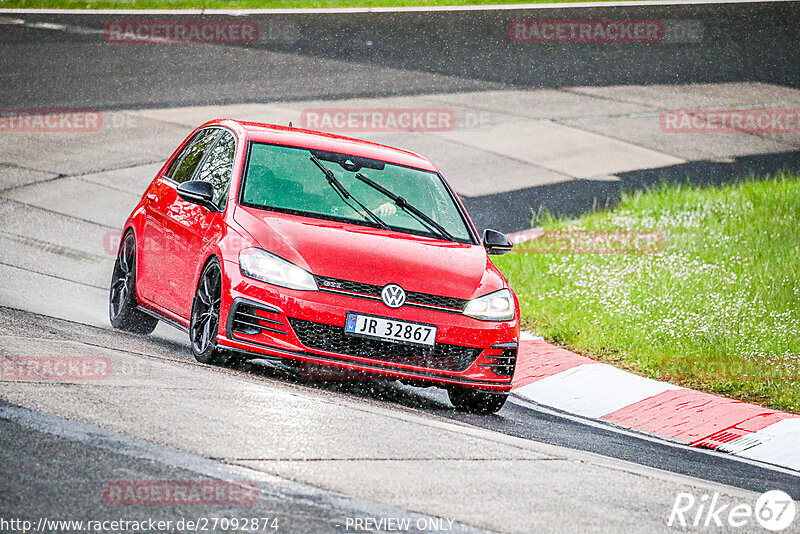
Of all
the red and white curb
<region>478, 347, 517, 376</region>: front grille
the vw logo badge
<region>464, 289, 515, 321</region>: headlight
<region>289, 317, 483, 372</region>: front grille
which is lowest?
the red and white curb

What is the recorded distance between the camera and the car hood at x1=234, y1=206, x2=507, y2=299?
7707mm

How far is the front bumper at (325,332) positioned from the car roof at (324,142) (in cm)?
154

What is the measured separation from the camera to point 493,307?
26.5ft

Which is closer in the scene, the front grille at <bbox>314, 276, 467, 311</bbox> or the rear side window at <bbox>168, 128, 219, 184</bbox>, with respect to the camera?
the front grille at <bbox>314, 276, 467, 311</bbox>

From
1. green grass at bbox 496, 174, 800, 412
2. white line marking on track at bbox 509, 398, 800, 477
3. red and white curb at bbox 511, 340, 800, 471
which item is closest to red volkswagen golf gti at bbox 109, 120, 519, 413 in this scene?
white line marking on track at bbox 509, 398, 800, 477

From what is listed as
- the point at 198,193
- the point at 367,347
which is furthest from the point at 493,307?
the point at 198,193

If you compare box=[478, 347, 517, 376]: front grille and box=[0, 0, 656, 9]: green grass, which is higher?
box=[0, 0, 656, 9]: green grass

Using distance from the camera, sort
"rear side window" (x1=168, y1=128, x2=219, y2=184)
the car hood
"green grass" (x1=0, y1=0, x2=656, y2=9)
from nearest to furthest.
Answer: the car hood
"rear side window" (x1=168, y1=128, x2=219, y2=184)
"green grass" (x1=0, y1=0, x2=656, y2=9)

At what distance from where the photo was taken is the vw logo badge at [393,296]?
7.63 m

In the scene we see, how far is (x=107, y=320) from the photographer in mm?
10227

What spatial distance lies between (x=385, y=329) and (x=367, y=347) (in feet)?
0.49

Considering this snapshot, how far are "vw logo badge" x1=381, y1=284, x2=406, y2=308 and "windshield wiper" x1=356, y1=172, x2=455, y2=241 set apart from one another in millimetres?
1084

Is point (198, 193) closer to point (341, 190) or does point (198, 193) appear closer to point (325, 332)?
point (341, 190)

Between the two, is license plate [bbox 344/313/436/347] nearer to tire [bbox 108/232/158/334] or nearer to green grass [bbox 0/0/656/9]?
tire [bbox 108/232/158/334]
